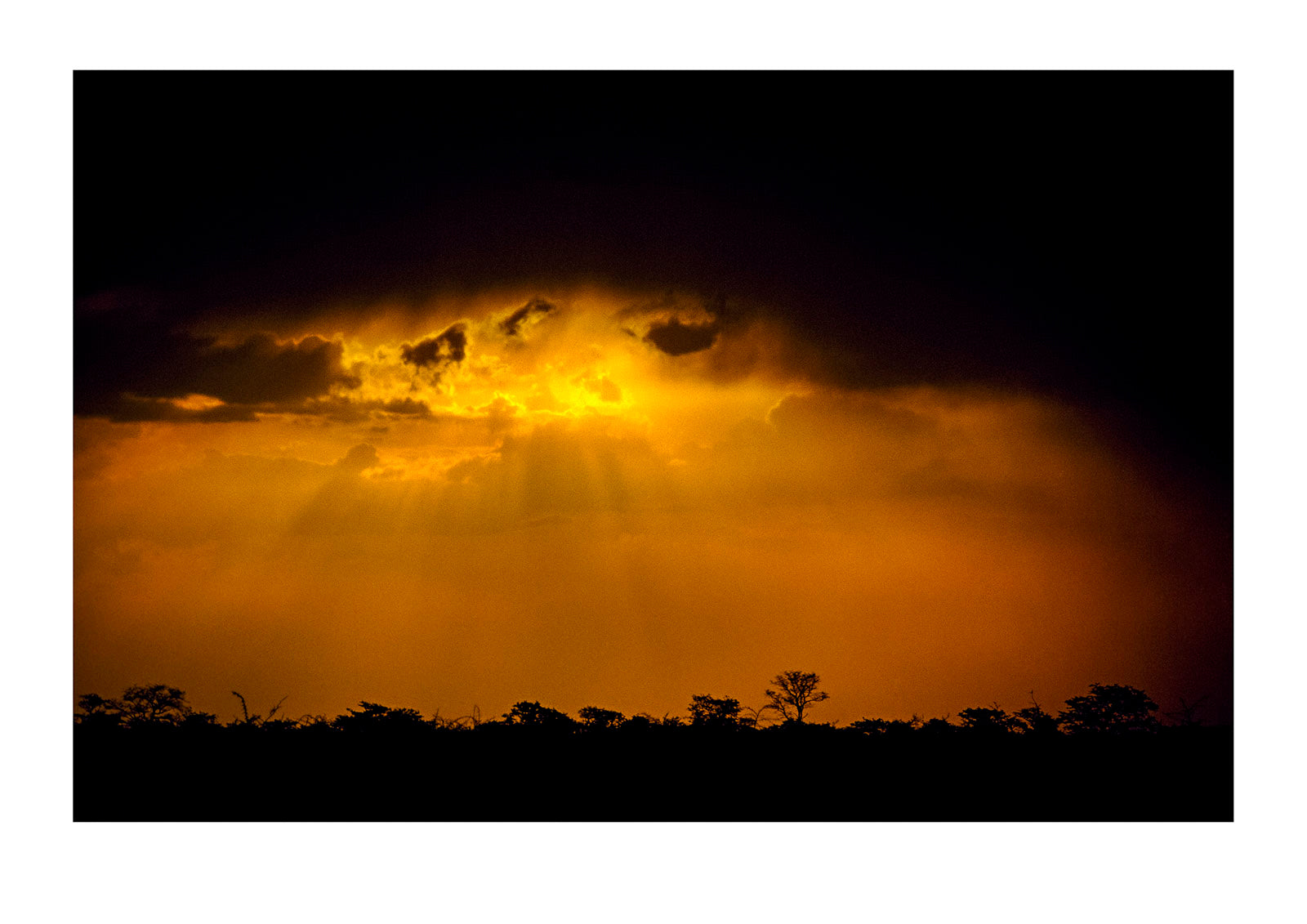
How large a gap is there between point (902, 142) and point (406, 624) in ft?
18.3

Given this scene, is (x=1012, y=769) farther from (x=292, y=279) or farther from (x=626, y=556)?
(x=292, y=279)

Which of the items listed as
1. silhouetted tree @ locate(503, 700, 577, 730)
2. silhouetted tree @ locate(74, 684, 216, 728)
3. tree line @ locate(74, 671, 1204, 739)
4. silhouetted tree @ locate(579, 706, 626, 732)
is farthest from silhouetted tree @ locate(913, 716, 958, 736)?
silhouetted tree @ locate(74, 684, 216, 728)

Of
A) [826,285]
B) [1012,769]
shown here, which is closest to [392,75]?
[826,285]

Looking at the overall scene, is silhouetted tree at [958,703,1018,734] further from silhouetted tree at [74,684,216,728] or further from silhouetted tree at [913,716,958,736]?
silhouetted tree at [74,684,216,728]

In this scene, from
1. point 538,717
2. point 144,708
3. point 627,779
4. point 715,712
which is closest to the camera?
point 627,779

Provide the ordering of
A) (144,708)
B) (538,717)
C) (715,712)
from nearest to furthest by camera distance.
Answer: (144,708), (538,717), (715,712)

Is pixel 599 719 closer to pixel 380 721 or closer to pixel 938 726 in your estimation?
pixel 380 721

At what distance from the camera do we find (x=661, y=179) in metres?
8.22

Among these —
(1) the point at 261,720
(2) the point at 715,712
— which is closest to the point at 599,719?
(2) the point at 715,712

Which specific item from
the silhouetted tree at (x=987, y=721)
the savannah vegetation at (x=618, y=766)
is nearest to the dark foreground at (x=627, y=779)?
the savannah vegetation at (x=618, y=766)

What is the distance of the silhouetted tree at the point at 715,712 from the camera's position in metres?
7.65

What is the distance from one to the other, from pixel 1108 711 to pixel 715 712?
3.05m

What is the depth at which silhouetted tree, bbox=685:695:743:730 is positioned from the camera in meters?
7.65

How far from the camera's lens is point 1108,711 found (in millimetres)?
7809
